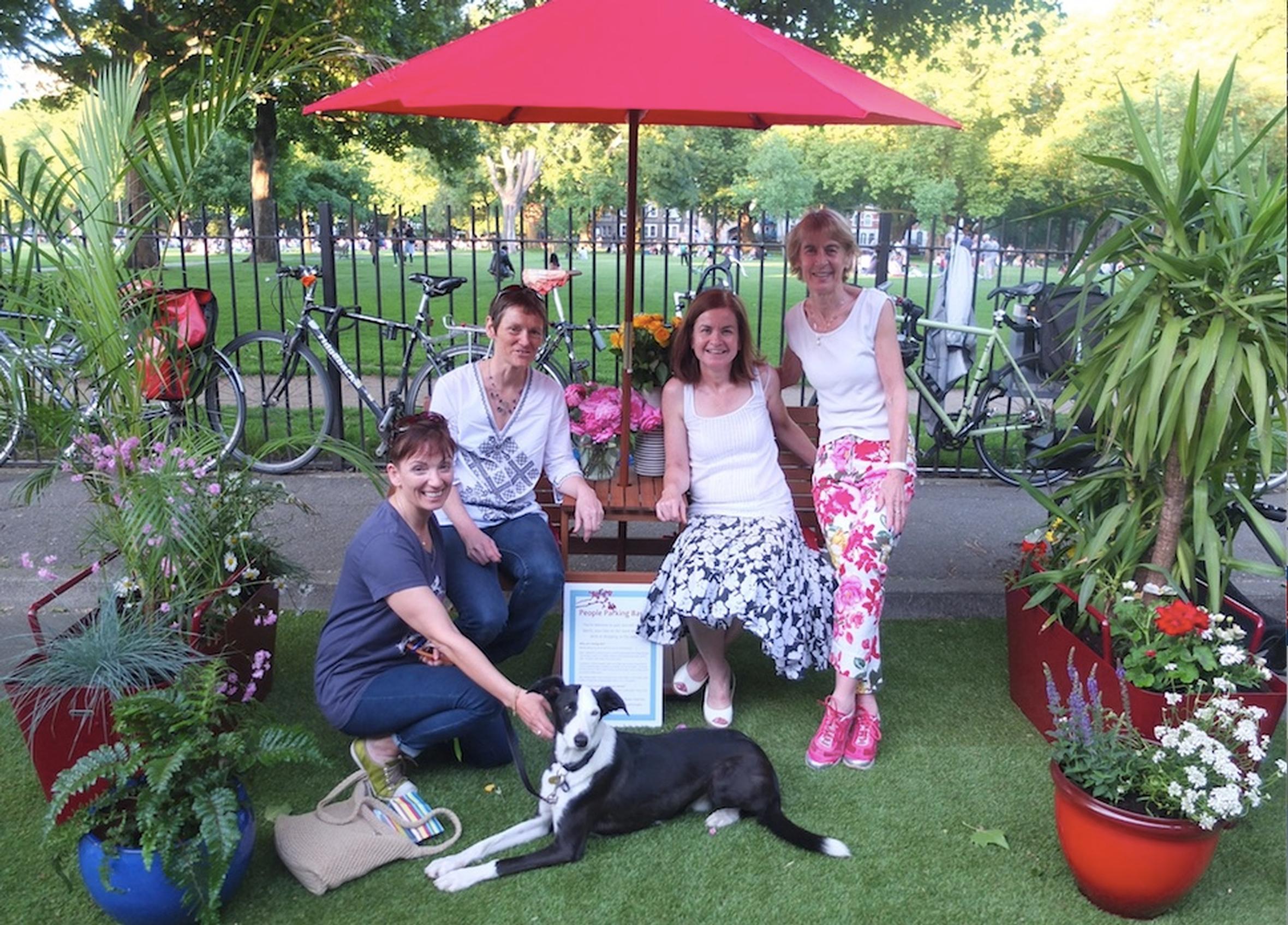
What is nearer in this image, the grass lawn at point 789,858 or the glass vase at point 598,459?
the grass lawn at point 789,858

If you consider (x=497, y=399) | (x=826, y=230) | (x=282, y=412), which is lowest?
(x=282, y=412)

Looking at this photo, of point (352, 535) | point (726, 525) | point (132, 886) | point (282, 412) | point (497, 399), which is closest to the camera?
point (132, 886)

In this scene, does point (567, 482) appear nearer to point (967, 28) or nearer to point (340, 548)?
point (340, 548)

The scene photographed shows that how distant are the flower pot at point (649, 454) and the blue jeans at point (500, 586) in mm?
529

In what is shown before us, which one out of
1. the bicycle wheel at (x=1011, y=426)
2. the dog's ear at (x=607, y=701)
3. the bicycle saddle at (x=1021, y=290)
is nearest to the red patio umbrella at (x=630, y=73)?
the dog's ear at (x=607, y=701)

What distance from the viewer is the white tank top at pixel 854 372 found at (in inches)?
135

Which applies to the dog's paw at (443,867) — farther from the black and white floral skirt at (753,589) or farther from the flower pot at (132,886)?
the black and white floral skirt at (753,589)

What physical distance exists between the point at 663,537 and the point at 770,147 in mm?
44802

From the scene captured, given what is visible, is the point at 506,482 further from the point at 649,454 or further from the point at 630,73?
the point at 630,73

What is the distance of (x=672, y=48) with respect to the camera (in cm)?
265

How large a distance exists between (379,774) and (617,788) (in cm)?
75

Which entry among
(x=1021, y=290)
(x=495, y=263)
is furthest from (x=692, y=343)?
(x=1021, y=290)

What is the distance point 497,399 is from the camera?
11.6ft

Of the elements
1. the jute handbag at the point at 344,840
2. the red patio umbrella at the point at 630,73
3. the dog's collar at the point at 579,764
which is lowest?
the jute handbag at the point at 344,840
